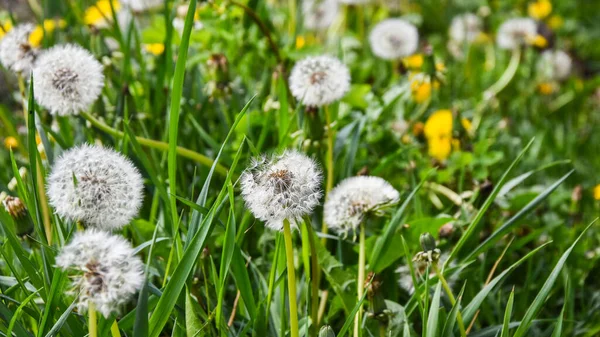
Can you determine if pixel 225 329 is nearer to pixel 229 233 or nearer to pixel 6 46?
pixel 229 233

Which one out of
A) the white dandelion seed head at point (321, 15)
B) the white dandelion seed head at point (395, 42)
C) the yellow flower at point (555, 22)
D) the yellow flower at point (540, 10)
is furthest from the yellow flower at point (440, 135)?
the yellow flower at point (555, 22)

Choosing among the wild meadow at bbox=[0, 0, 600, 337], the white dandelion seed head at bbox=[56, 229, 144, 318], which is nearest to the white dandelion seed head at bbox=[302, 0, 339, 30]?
the wild meadow at bbox=[0, 0, 600, 337]

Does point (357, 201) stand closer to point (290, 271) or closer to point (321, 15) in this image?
point (290, 271)

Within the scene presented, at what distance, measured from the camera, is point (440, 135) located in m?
2.34

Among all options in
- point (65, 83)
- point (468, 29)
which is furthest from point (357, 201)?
point (468, 29)

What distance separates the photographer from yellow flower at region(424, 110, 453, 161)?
2.31 metres

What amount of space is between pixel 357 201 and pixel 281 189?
0.36 m

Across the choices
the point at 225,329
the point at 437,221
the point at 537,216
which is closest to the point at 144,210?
the point at 225,329

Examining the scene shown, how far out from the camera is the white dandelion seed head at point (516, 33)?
3221 mm

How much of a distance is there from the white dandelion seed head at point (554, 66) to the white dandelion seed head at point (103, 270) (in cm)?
292

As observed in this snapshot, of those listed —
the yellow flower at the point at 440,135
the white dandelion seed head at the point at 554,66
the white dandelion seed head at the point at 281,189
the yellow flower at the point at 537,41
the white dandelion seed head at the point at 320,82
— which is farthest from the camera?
the white dandelion seed head at the point at 554,66

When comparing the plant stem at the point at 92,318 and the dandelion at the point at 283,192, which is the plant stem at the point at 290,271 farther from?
the plant stem at the point at 92,318

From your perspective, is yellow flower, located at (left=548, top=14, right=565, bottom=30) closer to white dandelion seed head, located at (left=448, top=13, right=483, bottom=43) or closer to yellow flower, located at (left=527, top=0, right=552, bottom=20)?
yellow flower, located at (left=527, top=0, right=552, bottom=20)

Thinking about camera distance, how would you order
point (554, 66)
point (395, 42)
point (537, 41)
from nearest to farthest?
→ 1. point (395, 42)
2. point (537, 41)
3. point (554, 66)
